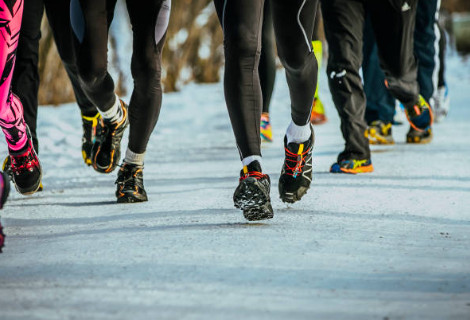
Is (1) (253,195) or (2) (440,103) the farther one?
(2) (440,103)

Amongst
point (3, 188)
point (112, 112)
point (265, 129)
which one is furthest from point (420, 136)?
point (3, 188)

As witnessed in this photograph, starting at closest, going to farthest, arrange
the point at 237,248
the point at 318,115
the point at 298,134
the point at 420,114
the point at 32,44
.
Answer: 1. the point at 237,248
2. the point at 298,134
3. the point at 32,44
4. the point at 420,114
5. the point at 318,115

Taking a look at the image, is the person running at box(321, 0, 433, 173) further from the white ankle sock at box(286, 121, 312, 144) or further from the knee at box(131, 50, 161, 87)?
the knee at box(131, 50, 161, 87)

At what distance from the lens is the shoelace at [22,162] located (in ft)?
12.7

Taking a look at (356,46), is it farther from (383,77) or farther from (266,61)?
(383,77)

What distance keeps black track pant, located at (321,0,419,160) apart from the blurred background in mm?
6347

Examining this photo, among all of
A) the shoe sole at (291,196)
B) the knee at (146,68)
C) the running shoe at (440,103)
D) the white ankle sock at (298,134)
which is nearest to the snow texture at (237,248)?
the shoe sole at (291,196)

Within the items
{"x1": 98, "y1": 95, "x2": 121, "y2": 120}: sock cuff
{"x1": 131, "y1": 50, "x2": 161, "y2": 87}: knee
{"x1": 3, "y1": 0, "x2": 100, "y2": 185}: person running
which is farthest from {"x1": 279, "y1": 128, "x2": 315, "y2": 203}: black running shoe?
{"x1": 3, "y1": 0, "x2": 100, "y2": 185}: person running

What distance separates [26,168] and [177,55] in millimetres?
9778

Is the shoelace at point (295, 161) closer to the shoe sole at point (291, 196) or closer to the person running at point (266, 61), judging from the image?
→ the shoe sole at point (291, 196)

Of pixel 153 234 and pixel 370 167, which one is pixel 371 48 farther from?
pixel 153 234

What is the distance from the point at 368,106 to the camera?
611 cm

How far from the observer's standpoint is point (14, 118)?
376 centimetres

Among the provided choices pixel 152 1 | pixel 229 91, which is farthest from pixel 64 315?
pixel 152 1
